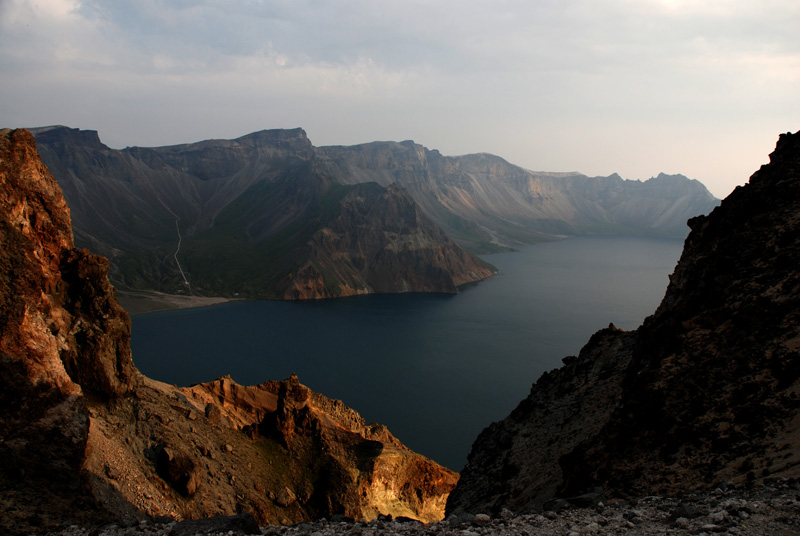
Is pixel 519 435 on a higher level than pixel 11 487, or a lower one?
lower

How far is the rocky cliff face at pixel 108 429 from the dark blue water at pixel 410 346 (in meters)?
26.1

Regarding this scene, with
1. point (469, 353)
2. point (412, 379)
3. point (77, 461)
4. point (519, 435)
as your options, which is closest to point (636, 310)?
point (469, 353)

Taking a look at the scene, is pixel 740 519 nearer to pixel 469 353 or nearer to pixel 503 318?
pixel 469 353

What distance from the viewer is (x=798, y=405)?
1878 centimetres

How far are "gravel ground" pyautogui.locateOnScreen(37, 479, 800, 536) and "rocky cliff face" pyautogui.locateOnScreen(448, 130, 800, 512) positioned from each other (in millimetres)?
1937

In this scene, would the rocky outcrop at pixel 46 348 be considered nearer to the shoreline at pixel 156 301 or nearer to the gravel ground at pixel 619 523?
the gravel ground at pixel 619 523

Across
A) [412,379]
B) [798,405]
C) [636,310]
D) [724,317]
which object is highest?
[724,317]

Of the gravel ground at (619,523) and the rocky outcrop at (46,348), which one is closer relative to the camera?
the gravel ground at (619,523)

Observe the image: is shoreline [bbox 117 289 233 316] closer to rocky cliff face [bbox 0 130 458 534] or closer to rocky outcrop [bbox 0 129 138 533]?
rocky cliff face [bbox 0 130 458 534]

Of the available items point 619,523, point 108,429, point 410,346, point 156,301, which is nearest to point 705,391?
point 619,523

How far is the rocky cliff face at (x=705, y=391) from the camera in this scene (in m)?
19.4

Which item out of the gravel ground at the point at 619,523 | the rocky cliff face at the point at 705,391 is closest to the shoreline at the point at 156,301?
the rocky cliff face at the point at 705,391

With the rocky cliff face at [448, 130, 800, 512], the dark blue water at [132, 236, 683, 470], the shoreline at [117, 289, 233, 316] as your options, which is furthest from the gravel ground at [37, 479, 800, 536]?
the shoreline at [117, 289, 233, 316]

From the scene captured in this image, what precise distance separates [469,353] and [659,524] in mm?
93799
